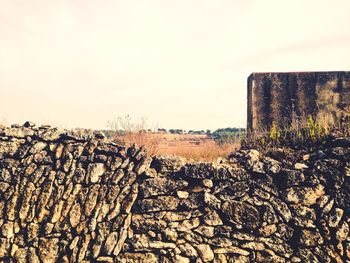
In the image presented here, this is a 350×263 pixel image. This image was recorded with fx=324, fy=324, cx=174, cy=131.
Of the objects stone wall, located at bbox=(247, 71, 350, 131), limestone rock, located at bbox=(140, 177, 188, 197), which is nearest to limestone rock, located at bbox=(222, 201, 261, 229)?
limestone rock, located at bbox=(140, 177, 188, 197)

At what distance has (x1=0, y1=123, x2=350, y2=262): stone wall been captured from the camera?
5.64 meters

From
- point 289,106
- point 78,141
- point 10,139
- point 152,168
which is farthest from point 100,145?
point 289,106

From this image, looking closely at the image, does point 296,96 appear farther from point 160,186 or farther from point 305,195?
point 160,186

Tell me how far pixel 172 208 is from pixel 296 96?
14.3 feet

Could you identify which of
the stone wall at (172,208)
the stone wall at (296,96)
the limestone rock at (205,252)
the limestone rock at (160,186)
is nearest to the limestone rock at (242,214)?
the stone wall at (172,208)

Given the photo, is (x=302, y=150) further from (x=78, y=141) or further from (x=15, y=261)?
(x=15, y=261)

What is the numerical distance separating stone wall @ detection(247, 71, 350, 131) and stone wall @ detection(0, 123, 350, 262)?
6.13 ft

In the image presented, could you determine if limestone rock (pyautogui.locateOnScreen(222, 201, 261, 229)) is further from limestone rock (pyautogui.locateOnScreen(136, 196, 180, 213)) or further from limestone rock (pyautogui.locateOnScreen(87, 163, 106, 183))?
limestone rock (pyautogui.locateOnScreen(87, 163, 106, 183))

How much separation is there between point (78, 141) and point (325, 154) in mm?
4852

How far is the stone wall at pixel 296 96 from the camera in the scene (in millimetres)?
→ 7805

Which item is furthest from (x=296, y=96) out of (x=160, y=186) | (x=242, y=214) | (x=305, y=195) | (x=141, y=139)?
(x=160, y=186)

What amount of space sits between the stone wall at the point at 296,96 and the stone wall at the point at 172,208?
1.87 metres

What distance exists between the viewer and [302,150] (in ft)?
21.8

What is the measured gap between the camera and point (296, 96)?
8.04 m
